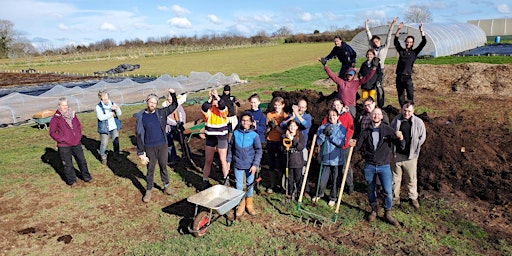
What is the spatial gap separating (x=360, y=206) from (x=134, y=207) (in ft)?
14.8

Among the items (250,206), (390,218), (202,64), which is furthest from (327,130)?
(202,64)

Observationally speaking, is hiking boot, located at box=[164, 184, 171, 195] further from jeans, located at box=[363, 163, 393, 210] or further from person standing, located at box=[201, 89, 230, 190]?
jeans, located at box=[363, 163, 393, 210]

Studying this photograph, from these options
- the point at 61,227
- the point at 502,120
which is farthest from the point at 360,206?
the point at 502,120

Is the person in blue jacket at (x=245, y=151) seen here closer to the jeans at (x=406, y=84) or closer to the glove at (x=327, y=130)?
the glove at (x=327, y=130)

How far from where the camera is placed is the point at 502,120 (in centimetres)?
1199

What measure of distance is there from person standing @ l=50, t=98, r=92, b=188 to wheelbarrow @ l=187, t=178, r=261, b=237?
3.80 metres

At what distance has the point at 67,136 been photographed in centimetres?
797

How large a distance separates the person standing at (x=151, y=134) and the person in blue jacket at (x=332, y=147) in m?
3.08

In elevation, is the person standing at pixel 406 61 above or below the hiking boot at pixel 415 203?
above

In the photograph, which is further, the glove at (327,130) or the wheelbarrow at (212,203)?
the glove at (327,130)

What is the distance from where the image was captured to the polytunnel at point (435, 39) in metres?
32.9

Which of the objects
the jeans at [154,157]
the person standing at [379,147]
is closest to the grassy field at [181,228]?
the jeans at [154,157]

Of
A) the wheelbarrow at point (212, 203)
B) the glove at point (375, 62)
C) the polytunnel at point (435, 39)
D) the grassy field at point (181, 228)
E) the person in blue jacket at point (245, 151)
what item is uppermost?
the polytunnel at point (435, 39)

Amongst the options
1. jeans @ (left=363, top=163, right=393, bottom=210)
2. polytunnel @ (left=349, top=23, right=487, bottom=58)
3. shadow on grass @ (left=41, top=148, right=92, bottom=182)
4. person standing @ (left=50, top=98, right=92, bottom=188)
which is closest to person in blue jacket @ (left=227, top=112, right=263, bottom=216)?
jeans @ (left=363, top=163, right=393, bottom=210)
